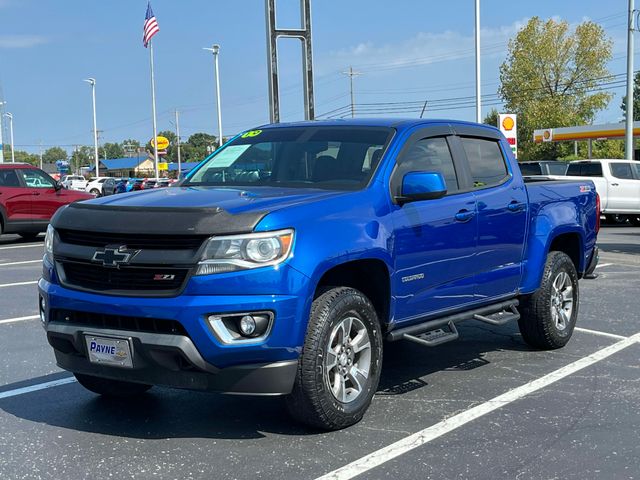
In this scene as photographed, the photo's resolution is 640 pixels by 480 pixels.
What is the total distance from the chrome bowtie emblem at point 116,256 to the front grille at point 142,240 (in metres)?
0.04

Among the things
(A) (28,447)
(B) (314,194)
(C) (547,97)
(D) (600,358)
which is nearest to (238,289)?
(B) (314,194)

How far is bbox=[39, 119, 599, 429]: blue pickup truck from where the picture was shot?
4305 millimetres

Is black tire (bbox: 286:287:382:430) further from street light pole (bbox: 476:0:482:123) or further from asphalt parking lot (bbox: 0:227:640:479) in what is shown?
street light pole (bbox: 476:0:482:123)

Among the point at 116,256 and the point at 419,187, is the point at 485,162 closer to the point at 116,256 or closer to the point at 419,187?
the point at 419,187

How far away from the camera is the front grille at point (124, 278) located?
4.36 metres

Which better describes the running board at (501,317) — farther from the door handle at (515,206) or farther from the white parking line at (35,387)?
the white parking line at (35,387)

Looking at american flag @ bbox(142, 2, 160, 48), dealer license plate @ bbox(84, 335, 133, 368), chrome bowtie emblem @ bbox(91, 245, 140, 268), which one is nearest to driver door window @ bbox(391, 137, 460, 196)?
chrome bowtie emblem @ bbox(91, 245, 140, 268)

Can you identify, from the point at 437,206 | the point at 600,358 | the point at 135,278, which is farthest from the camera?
the point at 600,358

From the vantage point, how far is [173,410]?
5.32m

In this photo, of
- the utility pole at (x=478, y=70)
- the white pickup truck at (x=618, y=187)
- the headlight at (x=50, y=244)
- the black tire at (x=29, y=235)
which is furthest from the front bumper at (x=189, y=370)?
the utility pole at (x=478, y=70)

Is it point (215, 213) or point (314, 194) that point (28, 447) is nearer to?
point (215, 213)

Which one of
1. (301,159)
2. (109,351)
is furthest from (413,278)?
(109,351)

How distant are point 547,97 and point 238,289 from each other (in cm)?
5995

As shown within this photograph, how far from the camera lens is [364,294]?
16.9 ft
